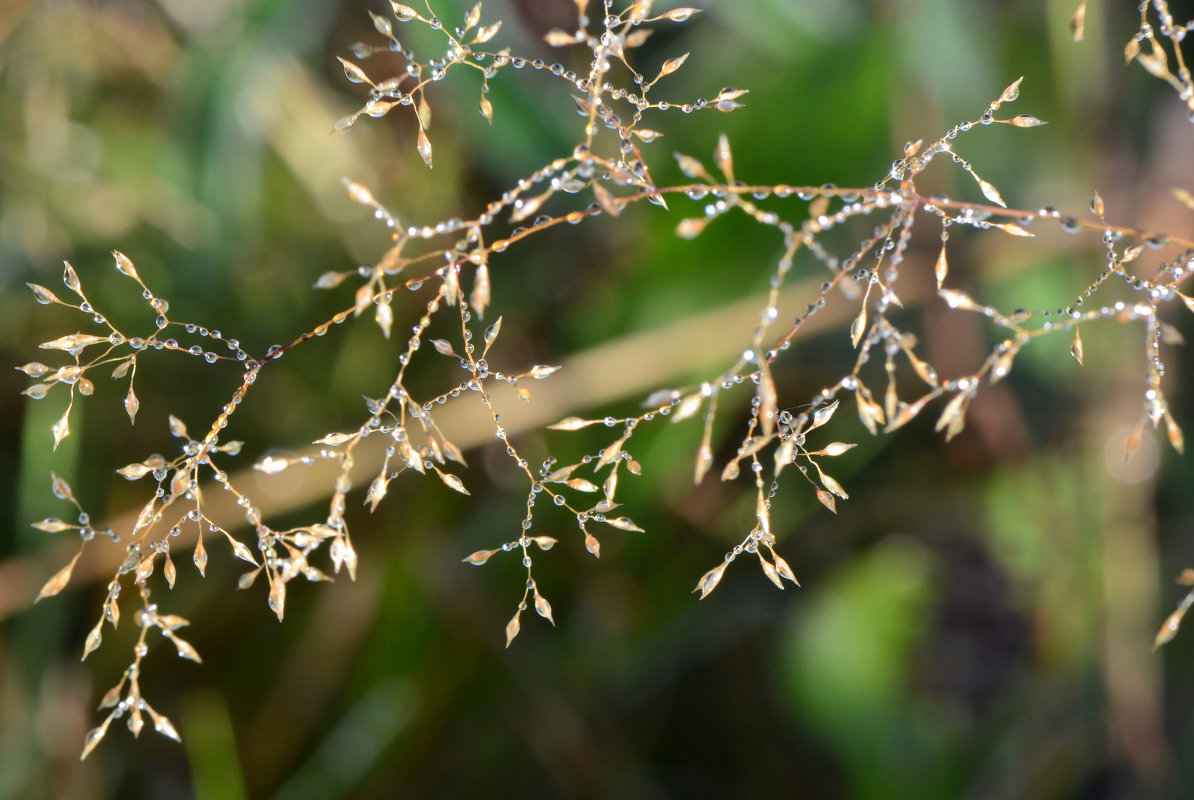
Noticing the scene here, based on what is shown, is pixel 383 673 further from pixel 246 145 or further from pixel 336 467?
pixel 246 145

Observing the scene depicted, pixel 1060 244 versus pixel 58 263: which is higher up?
pixel 1060 244

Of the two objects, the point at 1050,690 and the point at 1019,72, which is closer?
the point at 1050,690

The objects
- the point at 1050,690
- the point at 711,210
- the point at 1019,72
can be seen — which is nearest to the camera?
the point at 711,210

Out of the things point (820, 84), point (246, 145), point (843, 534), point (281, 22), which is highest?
point (820, 84)

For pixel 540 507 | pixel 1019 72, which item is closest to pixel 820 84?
pixel 1019 72

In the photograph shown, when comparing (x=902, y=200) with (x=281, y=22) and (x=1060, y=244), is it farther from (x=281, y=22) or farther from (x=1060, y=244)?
(x=281, y=22)

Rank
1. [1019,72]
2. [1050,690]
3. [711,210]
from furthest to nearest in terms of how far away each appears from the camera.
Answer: [1019,72]
[1050,690]
[711,210]

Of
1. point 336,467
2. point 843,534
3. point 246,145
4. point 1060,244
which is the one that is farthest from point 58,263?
point 1060,244
